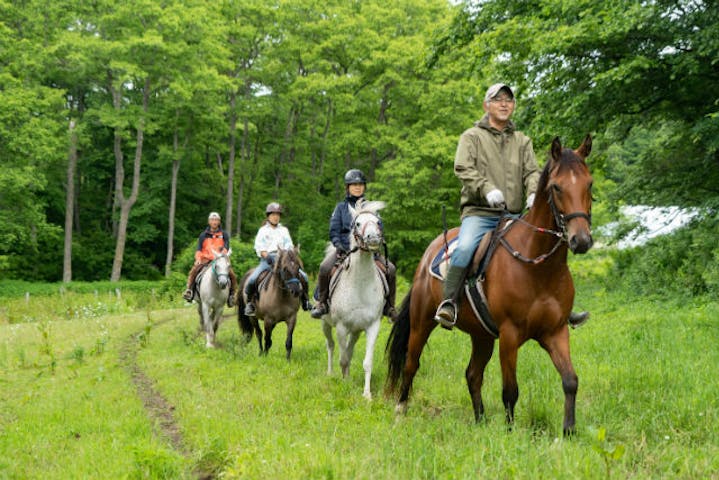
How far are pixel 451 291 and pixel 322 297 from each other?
378 centimetres

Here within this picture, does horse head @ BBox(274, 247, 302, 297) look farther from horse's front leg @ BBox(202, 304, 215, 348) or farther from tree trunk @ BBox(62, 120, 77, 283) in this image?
tree trunk @ BBox(62, 120, 77, 283)

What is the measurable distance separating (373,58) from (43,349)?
23.8 metres

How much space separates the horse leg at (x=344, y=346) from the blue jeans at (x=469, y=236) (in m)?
3.08

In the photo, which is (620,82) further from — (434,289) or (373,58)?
(373,58)

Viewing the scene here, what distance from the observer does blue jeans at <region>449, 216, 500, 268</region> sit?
548 centimetres

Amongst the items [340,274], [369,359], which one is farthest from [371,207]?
[369,359]

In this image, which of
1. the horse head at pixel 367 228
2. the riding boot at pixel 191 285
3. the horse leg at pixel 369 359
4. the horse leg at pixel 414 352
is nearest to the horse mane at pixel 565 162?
the horse leg at pixel 414 352

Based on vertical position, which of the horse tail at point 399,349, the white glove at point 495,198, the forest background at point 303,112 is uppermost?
the forest background at point 303,112

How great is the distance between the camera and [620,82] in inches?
492

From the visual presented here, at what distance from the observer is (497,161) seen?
5605 millimetres

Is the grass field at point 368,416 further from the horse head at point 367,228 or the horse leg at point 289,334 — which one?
the horse head at point 367,228

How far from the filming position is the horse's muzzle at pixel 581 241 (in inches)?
162

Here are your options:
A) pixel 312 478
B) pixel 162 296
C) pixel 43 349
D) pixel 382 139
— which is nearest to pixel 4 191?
pixel 162 296

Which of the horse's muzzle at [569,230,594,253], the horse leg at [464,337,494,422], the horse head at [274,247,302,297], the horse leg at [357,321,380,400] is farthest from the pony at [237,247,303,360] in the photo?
the horse's muzzle at [569,230,594,253]
